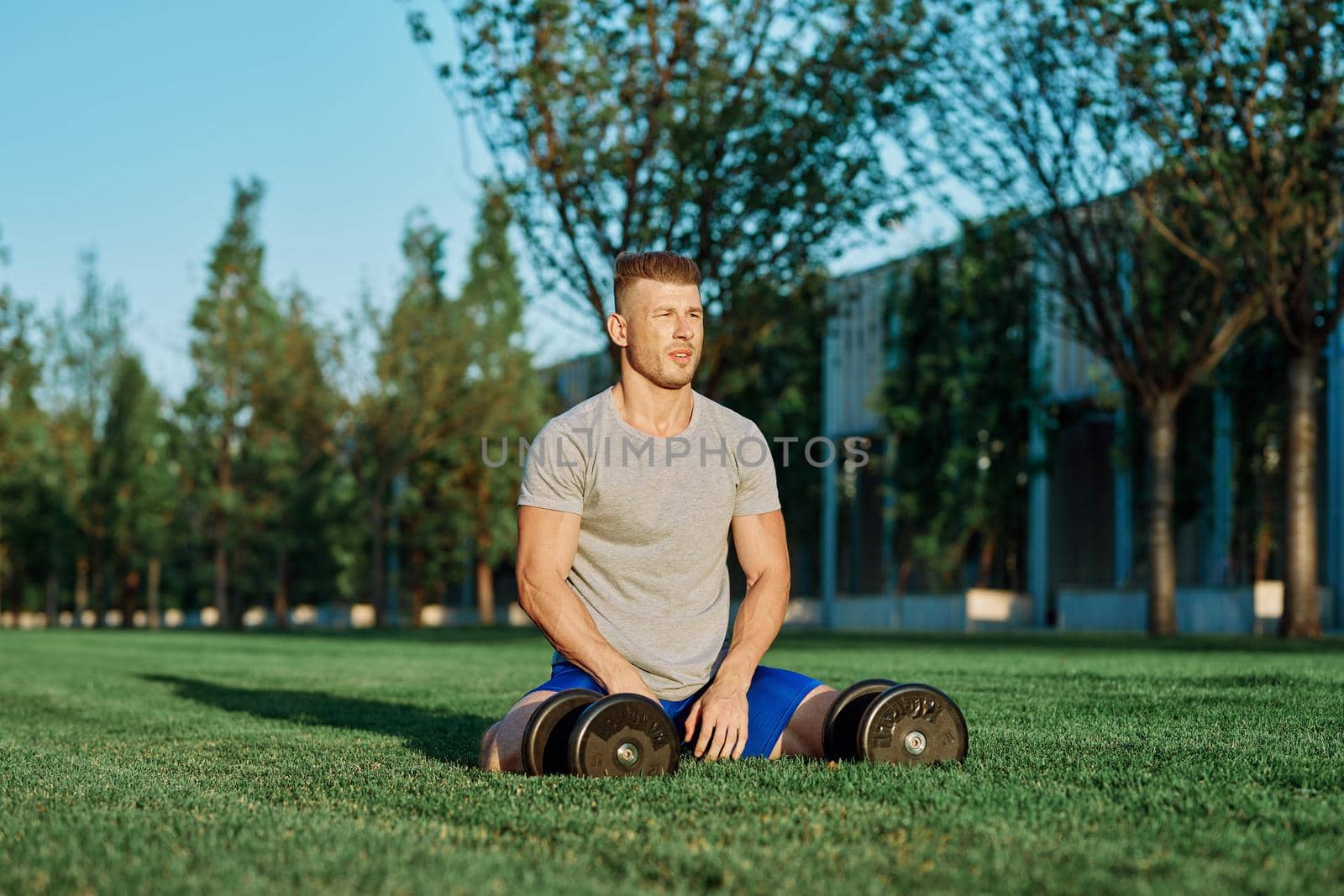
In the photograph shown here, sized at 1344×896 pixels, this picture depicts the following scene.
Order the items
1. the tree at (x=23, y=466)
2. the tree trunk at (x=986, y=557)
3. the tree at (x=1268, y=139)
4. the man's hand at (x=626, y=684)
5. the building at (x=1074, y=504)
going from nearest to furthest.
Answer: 1. the man's hand at (x=626, y=684)
2. the tree at (x=1268, y=139)
3. the building at (x=1074, y=504)
4. the tree trunk at (x=986, y=557)
5. the tree at (x=23, y=466)

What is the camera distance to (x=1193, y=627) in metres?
28.2

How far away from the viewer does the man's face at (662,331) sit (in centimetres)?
453

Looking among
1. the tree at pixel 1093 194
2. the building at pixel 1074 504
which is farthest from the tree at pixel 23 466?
the tree at pixel 1093 194

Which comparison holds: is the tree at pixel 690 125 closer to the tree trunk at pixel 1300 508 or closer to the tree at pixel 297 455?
the tree trunk at pixel 1300 508

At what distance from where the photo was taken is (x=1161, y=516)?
69.0 feet

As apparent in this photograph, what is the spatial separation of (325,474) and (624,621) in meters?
44.7

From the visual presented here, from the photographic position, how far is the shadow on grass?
5602 mm

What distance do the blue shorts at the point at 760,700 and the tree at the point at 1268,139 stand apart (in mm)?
13258

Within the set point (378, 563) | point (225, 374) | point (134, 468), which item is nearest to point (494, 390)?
point (378, 563)

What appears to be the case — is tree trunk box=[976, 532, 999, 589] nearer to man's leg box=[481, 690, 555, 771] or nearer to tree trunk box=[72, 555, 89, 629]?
man's leg box=[481, 690, 555, 771]

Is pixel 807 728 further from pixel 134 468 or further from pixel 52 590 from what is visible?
pixel 52 590

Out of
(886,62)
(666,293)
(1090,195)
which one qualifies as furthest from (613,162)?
(666,293)

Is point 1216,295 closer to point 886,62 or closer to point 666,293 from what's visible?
point 886,62

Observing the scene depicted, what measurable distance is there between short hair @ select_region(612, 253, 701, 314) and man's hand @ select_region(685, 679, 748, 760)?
48.9 inches
